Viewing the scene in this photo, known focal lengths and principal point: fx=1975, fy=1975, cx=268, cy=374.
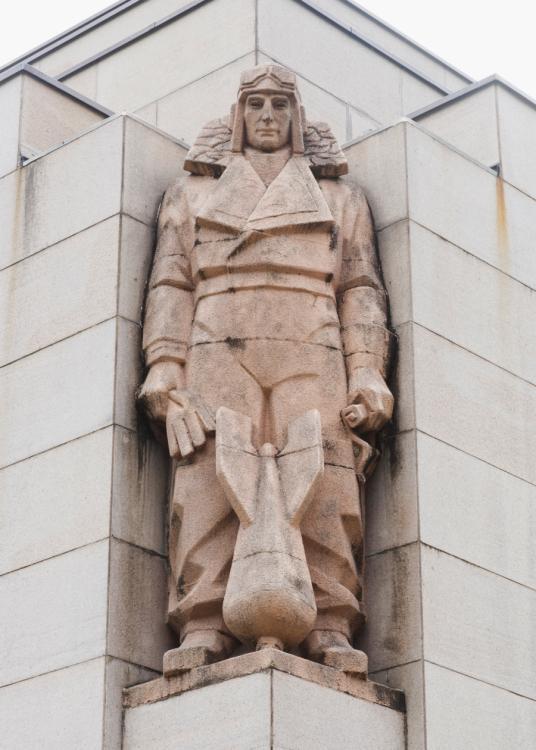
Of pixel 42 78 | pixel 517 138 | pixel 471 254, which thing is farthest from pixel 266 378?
pixel 42 78

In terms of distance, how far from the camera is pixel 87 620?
48.3 ft

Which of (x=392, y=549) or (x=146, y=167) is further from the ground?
(x=146, y=167)

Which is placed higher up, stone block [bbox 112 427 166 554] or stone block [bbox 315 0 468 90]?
stone block [bbox 315 0 468 90]

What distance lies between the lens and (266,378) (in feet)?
50.0

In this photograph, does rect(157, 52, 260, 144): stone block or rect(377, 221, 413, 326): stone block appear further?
rect(157, 52, 260, 144): stone block

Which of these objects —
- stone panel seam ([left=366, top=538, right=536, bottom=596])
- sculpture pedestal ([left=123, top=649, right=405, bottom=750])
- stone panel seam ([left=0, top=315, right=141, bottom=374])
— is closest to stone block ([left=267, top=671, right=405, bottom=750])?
sculpture pedestal ([left=123, top=649, right=405, bottom=750])

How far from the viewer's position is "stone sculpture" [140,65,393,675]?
14398 mm

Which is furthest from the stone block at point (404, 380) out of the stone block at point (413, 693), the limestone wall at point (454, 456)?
the stone block at point (413, 693)

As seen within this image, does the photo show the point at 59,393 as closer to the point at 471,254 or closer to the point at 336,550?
the point at 336,550

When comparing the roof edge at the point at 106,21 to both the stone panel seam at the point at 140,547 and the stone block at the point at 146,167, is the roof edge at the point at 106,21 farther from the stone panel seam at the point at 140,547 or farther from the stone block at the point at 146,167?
the stone panel seam at the point at 140,547

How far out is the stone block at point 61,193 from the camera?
16.3 m

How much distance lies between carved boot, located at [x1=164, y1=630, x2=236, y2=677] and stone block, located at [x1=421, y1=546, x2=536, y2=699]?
148cm

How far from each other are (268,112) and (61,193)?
1.96 m

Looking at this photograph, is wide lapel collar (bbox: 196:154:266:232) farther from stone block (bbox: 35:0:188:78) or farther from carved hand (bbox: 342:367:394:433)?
stone block (bbox: 35:0:188:78)
